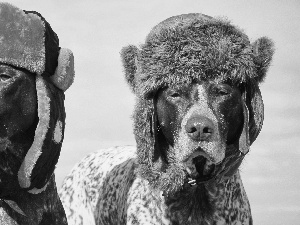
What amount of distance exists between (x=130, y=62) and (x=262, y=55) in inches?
43.8

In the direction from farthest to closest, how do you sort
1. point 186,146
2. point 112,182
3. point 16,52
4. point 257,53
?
point 112,182, point 257,53, point 186,146, point 16,52

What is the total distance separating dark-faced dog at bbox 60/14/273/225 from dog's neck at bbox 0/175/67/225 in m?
1.01

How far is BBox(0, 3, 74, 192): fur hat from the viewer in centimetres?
717

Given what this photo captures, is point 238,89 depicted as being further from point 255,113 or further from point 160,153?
point 160,153

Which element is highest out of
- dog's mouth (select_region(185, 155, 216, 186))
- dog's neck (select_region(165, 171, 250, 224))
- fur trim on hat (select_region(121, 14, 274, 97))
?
fur trim on hat (select_region(121, 14, 274, 97))

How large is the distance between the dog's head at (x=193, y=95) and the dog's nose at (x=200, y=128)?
106mm

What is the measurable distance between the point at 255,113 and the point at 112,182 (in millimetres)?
1674

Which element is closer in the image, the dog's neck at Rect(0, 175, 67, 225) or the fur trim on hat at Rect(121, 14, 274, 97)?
the dog's neck at Rect(0, 175, 67, 225)

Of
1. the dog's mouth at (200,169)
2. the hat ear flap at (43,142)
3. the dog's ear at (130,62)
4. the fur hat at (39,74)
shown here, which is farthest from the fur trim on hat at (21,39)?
the dog's mouth at (200,169)

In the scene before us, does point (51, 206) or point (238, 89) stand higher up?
point (238, 89)

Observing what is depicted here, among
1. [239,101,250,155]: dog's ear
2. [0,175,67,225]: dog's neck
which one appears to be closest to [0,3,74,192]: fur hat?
[0,175,67,225]: dog's neck

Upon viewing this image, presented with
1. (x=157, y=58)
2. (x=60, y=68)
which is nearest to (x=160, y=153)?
(x=157, y=58)

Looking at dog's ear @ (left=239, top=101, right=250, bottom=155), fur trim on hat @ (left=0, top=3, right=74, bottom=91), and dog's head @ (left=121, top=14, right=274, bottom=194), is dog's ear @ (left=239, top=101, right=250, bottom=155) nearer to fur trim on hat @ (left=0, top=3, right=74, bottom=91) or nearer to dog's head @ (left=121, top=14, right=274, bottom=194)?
dog's head @ (left=121, top=14, right=274, bottom=194)

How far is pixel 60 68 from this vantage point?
7438 mm
